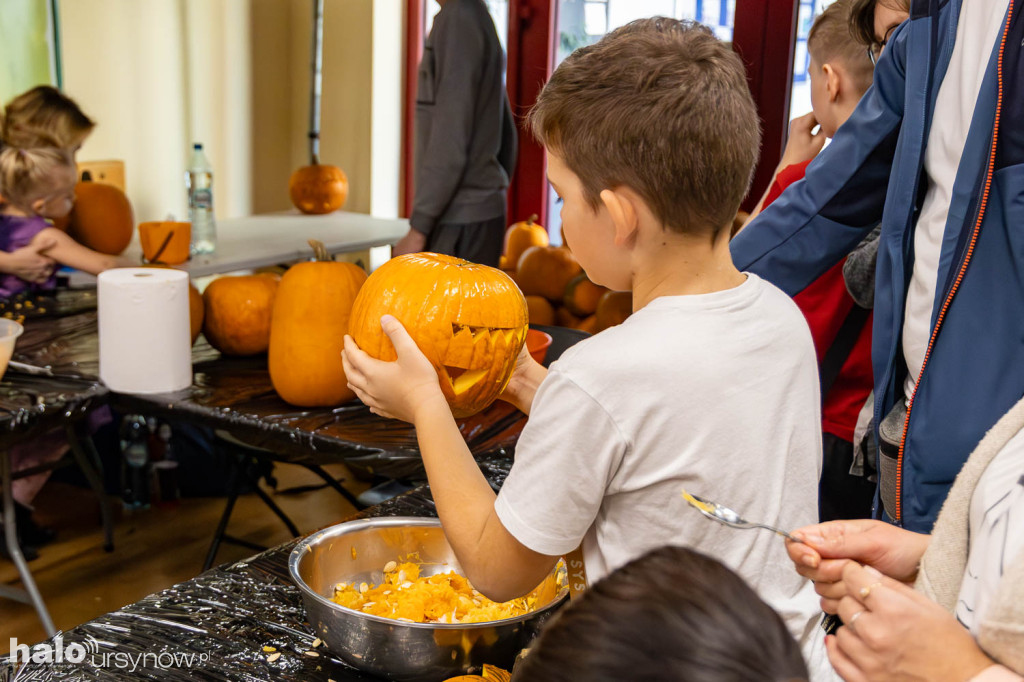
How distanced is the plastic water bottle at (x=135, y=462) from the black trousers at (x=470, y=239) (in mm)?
1179

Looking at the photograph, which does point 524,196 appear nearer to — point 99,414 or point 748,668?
point 99,414

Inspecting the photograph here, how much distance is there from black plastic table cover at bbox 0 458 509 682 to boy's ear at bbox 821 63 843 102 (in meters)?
1.34

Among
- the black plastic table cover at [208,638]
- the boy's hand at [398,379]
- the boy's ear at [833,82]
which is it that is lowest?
the black plastic table cover at [208,638]

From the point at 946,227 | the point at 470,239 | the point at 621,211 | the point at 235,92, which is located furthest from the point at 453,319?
the point at 235,92

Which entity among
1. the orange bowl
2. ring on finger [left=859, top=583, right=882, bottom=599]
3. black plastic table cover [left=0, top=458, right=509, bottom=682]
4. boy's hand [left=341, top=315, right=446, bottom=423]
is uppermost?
boy's hand [left=341, top=315, right=446, bottom=423]

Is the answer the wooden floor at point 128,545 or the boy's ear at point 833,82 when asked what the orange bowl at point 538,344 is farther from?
the wooden floor at point 128,545

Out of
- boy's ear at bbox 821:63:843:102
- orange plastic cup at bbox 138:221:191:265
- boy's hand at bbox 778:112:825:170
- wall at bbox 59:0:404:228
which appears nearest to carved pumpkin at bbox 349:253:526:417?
boy's ear at bbox 821:63:843:102

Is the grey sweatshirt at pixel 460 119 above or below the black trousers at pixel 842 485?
above

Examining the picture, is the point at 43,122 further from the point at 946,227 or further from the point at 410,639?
the point at 946,227

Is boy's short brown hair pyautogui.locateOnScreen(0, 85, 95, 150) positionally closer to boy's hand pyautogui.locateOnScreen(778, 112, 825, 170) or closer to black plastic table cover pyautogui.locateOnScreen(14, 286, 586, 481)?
black plastic table cover pyautogui.locateOnScreen(14, 286, 586, 481)

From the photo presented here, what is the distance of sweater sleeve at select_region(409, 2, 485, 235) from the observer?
311 cm

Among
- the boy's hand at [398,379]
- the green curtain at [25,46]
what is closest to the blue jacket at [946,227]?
the boy's hand at [398,379]

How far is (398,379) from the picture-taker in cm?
110

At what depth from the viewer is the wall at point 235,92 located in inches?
163
